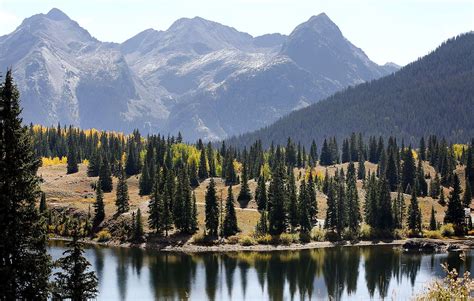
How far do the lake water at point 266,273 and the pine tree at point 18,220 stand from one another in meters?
63.8

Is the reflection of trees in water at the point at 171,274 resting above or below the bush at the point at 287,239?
below

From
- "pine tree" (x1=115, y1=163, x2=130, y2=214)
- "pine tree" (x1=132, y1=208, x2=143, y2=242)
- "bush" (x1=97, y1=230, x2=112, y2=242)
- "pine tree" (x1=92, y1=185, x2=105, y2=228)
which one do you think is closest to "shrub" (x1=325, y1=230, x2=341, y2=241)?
"pine tree" (x1=132, y1=208, x2=143, y2=242)

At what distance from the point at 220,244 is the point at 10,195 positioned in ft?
386

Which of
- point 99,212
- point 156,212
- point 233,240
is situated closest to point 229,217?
point 233,240

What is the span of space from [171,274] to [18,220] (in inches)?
3418

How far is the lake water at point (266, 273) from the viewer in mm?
95625

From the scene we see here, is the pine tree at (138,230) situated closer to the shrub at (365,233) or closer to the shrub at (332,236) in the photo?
the shrub at (332,236)

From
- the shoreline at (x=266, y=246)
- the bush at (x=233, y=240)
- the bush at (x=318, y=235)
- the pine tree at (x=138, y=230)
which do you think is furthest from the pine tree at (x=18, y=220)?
the bush at (x=318, y=235)

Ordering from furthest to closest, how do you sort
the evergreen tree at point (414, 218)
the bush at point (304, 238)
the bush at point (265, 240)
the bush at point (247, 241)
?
the evergreen tree at point (414, 218)
the bush at point (304, 238)
the bush at point (265, 240)
the bush at point (247, 241)

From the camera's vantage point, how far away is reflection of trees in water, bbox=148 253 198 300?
314 ft

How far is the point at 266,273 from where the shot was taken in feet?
369

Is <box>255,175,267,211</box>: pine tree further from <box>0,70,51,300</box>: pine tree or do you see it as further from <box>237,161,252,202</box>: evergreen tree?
<box>0,70,51,300</box>: pine tree

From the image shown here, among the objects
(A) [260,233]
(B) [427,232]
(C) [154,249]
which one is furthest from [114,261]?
(B) [427,232]

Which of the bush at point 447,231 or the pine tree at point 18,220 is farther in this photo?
the bush at point 447,231
